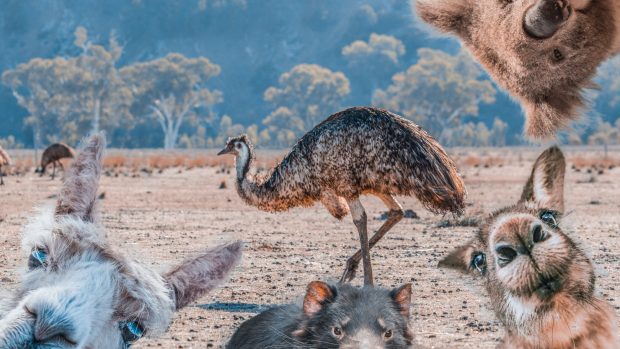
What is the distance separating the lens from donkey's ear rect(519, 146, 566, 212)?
2.83m

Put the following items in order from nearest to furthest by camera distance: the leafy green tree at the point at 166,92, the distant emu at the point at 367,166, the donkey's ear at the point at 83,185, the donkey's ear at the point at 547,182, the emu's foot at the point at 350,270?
the donkey's ear at the point at 83,185 → the donkey's ear at the point at 547,182 → the distant emu at the point at 367,166 → the emu's foot at the point at 350,270 → the leafy green tree at the point at 166,92

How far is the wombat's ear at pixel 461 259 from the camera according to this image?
293 centimetres

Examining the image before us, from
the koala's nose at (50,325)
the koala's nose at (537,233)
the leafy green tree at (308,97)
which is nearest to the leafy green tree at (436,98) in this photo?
the leafy green tree at (308,97)

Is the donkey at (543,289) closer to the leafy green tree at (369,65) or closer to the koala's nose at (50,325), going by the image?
the koala's nose at (50,325)

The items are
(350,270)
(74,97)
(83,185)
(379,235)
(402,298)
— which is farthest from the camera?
(74,97)

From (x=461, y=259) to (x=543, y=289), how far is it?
69 centimetres

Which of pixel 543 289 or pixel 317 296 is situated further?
pixel 317 296

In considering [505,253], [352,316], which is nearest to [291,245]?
[352,316]

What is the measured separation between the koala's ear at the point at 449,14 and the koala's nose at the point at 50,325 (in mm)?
2237

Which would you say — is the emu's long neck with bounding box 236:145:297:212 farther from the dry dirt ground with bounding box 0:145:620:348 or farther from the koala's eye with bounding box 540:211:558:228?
the koala's eye with bounding box 540:211:558:228

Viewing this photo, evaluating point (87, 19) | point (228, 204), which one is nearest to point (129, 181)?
point (228, 204)

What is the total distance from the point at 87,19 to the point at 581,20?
370ft

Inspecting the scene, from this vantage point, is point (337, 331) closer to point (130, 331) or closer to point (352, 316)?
point (352, 316)

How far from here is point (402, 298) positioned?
3.78 m
